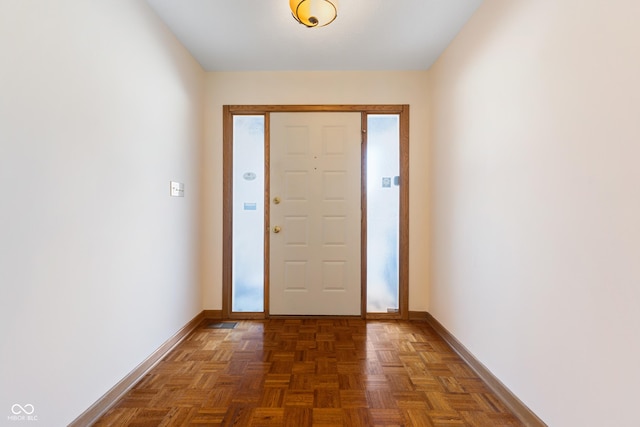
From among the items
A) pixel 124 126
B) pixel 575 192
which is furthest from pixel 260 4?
pixel 575 192

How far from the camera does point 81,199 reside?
148cm

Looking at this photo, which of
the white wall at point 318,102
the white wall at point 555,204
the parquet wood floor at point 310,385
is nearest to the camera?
the white wall at point 555,204

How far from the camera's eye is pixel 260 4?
2047mm

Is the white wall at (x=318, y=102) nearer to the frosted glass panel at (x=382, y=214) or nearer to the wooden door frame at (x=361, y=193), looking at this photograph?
the wooden door frame at (x=361, y=193)

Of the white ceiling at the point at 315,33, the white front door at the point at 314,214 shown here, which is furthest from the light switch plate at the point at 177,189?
the white ceiling at the point at 315,33

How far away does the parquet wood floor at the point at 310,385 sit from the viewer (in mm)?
1597

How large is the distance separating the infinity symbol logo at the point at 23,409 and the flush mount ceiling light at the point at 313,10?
7.53ft

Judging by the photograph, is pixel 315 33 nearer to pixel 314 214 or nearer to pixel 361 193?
pixel 361 193

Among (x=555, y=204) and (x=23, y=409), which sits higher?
(x=555, y=204)

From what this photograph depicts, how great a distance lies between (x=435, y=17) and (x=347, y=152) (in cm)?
131

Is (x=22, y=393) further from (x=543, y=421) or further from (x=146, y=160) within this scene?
(x=543, y=421)

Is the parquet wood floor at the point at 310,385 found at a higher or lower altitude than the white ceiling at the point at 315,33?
lower

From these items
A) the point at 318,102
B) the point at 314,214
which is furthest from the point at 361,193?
the point at 318,102

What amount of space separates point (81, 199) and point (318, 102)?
7.24ft
